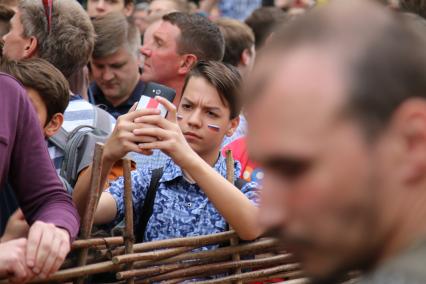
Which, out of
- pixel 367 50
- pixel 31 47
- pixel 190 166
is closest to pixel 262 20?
pixel 31 47

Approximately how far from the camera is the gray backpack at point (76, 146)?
12.6 feet

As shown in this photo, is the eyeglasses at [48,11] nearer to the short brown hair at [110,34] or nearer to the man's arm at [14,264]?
the short brown hair at [110,34]

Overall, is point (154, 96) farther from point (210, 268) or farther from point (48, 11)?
point (48, 11)

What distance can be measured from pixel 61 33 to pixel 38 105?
1060 millimetres

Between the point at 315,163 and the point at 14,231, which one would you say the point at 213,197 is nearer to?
the point at 14,231

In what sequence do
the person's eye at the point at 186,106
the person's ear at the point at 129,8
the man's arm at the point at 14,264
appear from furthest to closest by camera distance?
1. the person's ear at the point at 129,8
2. the person's eye at the point at 186,106
3. the man's arm at the point at 14,264

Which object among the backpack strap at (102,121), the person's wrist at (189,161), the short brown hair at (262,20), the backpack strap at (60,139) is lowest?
the short brown hair at (262,20)

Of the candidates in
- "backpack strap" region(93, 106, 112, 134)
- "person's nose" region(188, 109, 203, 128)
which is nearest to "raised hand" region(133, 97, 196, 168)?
"person's nose" region(188, 109, 203, 128)

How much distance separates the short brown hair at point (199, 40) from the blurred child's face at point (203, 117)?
1603mm

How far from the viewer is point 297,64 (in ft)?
4.04

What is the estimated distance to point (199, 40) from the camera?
5.58m

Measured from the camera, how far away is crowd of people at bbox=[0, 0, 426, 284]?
1.19 metres

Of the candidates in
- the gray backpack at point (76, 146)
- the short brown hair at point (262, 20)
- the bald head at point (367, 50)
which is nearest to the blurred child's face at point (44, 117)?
the gray backpack at point (76, 146)

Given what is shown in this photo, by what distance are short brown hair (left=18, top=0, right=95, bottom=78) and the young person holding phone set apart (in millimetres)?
978
